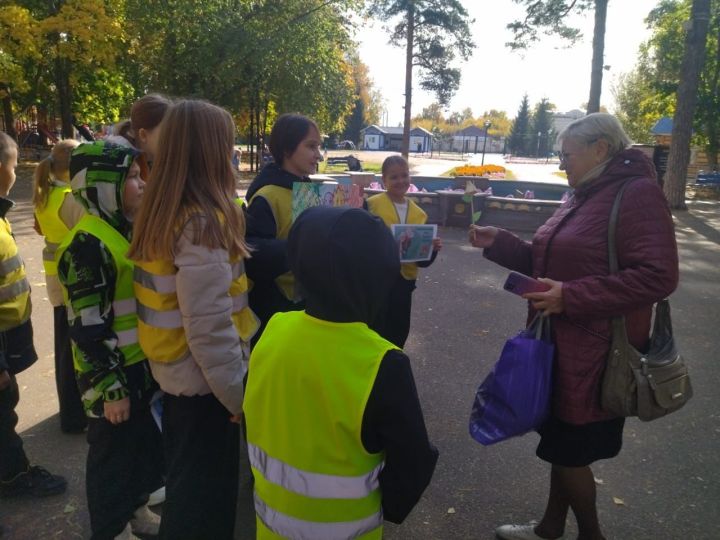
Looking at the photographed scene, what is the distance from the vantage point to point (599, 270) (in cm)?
215

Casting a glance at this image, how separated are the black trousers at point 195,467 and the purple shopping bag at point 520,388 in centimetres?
Result: 111

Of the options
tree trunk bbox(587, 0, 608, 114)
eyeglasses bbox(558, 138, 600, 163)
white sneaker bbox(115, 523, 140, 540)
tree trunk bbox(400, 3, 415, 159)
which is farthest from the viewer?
tree trunk bbox(400, 3, 415, 159)

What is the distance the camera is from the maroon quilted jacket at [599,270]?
2045 millimetres

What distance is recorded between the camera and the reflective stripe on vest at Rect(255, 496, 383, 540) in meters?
1.50

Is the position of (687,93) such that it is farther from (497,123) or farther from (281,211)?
(497,123)

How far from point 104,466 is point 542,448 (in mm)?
1905

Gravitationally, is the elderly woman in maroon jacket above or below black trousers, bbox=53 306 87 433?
above

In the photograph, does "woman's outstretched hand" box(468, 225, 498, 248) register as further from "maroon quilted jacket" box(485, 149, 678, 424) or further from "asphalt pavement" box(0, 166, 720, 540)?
"asphalt pavement" box(0, 166, 720, 540)

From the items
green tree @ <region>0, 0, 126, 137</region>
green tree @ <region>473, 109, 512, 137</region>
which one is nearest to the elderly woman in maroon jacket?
green tree @ <region>0, 0, 126, 137</region>

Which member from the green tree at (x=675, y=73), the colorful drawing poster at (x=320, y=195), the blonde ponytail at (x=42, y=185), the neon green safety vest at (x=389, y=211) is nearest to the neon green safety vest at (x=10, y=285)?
the blonde ponytail at (x=42, y=185)

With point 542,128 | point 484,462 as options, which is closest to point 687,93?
point 484,462

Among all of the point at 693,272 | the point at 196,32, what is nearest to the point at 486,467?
the point at 693,272

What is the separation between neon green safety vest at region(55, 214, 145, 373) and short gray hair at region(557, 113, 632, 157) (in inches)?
75.4

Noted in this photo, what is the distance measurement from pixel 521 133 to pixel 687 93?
78.3 m
